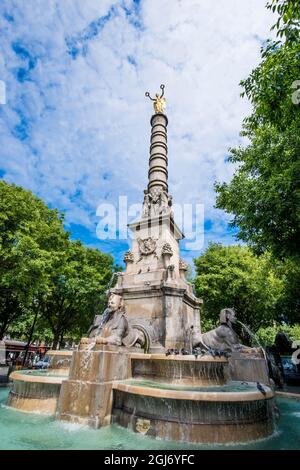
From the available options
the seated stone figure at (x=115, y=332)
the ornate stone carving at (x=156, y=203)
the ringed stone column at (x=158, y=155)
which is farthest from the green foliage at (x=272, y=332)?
the seated stone figure at (x=115, y=332)

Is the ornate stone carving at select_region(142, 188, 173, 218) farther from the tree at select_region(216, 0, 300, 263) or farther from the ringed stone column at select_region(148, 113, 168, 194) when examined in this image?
the tree at select_region(216, 0, 300, 263)

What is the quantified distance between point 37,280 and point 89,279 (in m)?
7.33

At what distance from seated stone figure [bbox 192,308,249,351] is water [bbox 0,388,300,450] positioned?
12.1ft

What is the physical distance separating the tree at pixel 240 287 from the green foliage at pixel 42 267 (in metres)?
Answer: 9.59

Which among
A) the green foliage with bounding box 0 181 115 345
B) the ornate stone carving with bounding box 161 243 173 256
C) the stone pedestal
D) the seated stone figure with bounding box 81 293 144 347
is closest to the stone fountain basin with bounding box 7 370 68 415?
the stone pedestal

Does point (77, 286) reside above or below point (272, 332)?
above

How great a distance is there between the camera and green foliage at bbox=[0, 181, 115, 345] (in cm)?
1469

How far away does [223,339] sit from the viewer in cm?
1078

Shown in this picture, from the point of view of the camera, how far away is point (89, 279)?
22.6 m

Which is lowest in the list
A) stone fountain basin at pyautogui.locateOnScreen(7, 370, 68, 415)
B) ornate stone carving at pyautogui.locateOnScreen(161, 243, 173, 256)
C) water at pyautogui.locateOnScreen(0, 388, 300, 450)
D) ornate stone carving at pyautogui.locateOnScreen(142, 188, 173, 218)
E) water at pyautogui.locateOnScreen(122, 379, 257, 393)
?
water at pyautogui.locateOnScreen(0, 388, 300, 450)

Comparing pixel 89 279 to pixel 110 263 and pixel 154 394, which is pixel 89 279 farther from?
pixel 154 394

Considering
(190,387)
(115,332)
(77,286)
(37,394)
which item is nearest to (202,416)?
(190,387)

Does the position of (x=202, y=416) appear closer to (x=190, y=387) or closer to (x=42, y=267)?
(x=190, y=387)

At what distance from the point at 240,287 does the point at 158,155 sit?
14.1 meters
